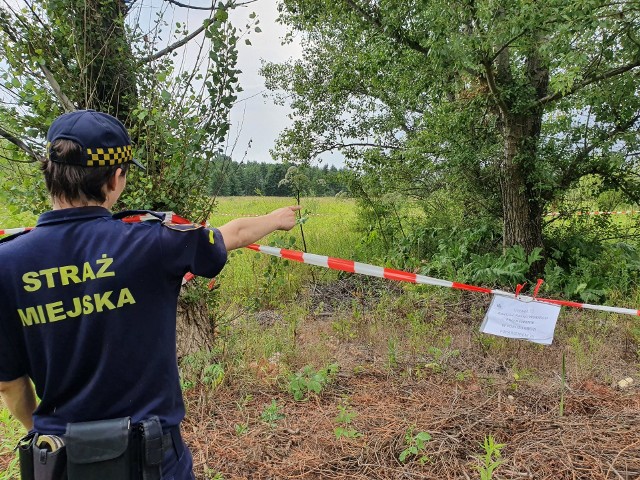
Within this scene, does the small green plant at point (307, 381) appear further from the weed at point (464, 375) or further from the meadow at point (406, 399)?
the weed at point (464, 375)

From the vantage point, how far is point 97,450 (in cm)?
136

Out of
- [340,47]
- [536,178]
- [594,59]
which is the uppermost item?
[340,47]

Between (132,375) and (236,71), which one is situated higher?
(236,71)

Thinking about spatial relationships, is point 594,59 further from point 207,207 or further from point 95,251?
point 95,251

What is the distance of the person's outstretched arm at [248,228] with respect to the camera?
170cm

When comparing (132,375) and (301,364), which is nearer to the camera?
(132,375)

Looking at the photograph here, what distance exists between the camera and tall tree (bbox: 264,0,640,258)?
435 centimetres

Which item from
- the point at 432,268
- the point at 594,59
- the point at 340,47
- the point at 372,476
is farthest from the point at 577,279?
the point at 340,47

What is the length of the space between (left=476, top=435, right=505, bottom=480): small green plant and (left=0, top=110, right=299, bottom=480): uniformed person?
1.52 metres

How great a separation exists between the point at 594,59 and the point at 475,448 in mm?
4470

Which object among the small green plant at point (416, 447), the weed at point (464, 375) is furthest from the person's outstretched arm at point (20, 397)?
the weed at point (464, 375)

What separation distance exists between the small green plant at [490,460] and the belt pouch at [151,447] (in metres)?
1.57

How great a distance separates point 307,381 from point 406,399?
2.50ft

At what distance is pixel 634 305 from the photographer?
541 centimetres
